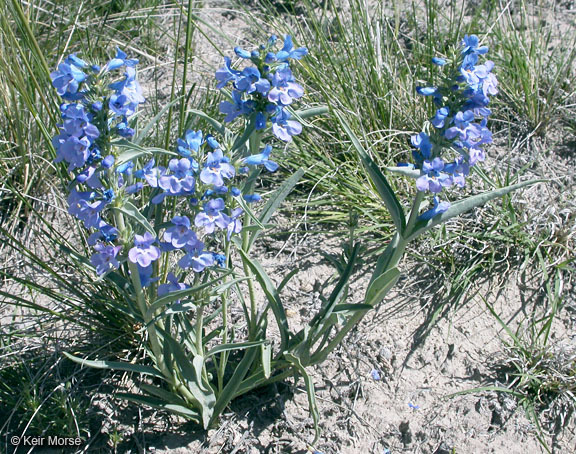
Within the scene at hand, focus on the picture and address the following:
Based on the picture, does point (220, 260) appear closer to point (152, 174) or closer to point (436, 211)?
point (152, 174)

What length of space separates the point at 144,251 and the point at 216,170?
30cm

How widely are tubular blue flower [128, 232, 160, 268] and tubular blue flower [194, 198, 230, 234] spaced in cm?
14

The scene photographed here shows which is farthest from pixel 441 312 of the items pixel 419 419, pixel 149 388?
pixel 149 388

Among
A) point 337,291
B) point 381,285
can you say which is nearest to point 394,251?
point 381,285

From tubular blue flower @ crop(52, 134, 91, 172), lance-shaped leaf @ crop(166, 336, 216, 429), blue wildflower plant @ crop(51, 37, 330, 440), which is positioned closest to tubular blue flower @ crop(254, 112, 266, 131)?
blue wildflower plant @ crop(51, 37, 330, 440)

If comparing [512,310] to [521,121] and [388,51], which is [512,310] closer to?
[521,121]

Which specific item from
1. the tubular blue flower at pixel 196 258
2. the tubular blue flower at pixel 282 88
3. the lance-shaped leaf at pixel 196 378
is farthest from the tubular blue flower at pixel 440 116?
the lance-shaped leaf at pixel 196 378

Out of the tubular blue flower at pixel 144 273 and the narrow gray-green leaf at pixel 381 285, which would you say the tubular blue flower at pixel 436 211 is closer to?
the narrow gray-green leaf at pixel 381 285

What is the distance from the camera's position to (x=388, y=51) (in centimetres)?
350

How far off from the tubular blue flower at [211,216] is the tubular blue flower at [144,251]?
5.5 inches

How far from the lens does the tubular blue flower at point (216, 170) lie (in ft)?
4.96

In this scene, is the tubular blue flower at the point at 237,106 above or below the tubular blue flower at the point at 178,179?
above

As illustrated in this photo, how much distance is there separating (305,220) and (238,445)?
3.83 ft

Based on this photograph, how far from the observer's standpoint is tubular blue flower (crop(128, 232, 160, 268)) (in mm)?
1574
